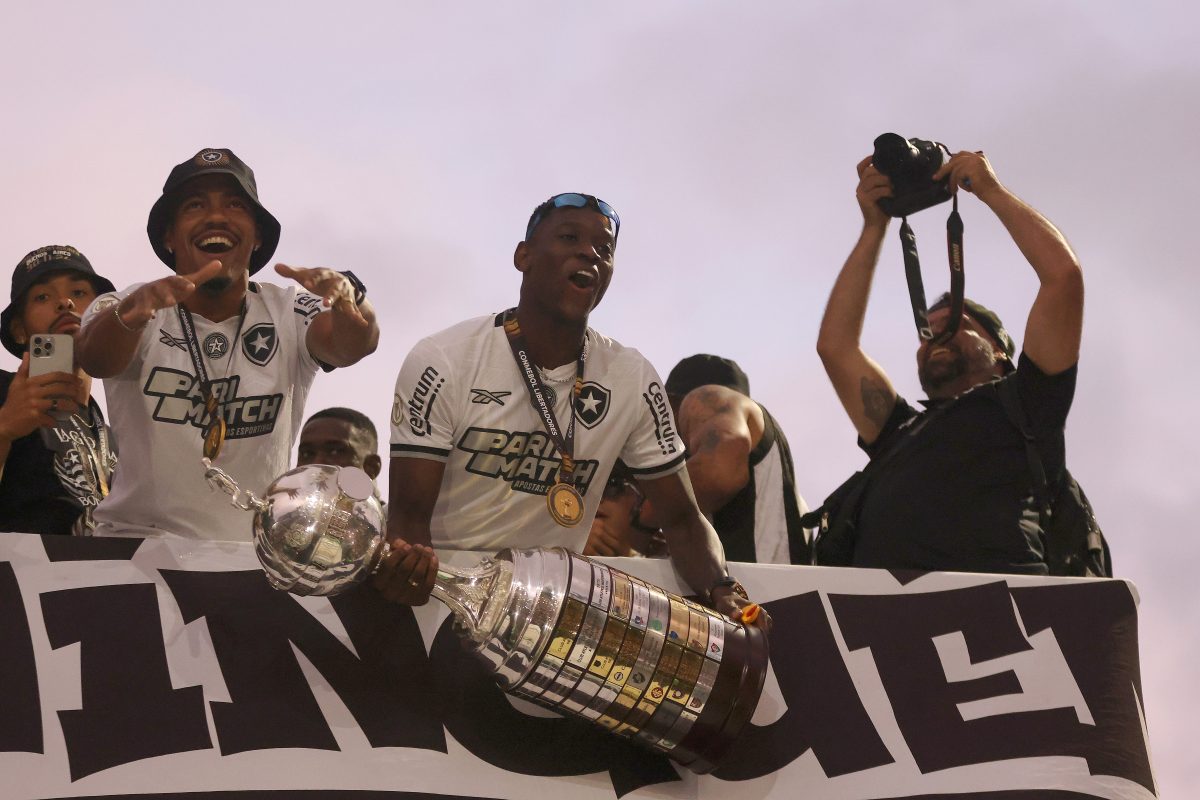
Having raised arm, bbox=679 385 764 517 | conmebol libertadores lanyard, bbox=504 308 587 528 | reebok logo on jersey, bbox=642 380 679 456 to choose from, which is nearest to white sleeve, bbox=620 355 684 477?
reebok logo on jersey, bbox=642 380 679 456

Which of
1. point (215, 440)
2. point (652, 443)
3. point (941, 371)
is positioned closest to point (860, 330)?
point (941, 371)

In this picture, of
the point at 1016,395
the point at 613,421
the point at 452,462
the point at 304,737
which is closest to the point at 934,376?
the point at 1016,395

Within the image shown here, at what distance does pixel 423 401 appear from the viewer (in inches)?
164

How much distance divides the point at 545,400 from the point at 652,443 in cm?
39

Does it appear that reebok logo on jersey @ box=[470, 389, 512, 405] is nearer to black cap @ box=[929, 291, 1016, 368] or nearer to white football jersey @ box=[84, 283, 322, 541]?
white football jersey @ box=[84, 283, 322, 541]

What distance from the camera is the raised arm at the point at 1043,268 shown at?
15.2 ft

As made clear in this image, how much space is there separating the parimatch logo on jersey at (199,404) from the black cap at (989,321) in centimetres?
266

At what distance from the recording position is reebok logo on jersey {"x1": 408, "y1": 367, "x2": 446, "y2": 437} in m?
4.14

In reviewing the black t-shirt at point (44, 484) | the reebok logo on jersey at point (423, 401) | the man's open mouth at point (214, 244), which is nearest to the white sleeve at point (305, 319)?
the man's open mouth at point (214, 244)

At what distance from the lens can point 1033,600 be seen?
4148 millimetres

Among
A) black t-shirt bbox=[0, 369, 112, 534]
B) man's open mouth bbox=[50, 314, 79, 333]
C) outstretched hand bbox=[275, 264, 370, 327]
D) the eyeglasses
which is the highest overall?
the eyeglasses

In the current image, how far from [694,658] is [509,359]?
1.34 metres

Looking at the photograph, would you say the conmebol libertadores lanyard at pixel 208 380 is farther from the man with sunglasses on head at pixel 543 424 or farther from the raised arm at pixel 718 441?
the raised arm at pixel 718 441

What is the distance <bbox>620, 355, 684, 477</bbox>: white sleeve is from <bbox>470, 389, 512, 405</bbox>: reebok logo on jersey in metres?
0.46
